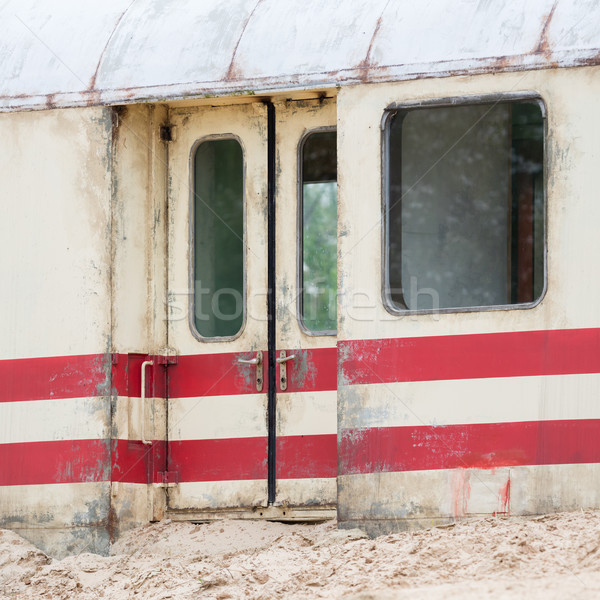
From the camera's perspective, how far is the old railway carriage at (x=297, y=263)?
18.7 feet

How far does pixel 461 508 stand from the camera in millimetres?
5734

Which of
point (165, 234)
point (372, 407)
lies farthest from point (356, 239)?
point (165, 234)

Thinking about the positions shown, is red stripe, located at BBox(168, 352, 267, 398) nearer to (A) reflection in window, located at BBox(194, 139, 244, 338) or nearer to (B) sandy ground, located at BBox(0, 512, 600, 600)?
(A) reflection in window, located at BBox(194, 139, 244, 338)

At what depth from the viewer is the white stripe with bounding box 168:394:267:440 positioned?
6512 millimetres

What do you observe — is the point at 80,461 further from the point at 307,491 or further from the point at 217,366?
the point at 307,491

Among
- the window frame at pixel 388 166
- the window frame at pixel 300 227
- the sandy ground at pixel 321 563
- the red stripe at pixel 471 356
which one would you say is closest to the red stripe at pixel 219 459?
→ the sandy ground at pixel 321 563

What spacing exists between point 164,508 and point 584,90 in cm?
312

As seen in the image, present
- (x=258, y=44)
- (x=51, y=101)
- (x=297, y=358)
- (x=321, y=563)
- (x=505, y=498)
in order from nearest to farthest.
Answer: (x=321, y=563), (x=505, y=498), (x=258, y=44), (x=297, y=358), (x=51, y=101)

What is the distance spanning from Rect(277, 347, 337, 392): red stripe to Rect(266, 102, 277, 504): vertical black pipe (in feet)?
0.33

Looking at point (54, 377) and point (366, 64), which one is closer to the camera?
point (366, 64)

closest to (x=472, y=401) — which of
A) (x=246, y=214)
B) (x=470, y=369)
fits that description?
(x=470, y=369)

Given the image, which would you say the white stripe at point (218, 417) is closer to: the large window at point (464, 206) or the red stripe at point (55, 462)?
the red stripe at point (55, 462)

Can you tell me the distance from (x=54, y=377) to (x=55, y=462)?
0.46m

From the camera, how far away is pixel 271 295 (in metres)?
6.57
